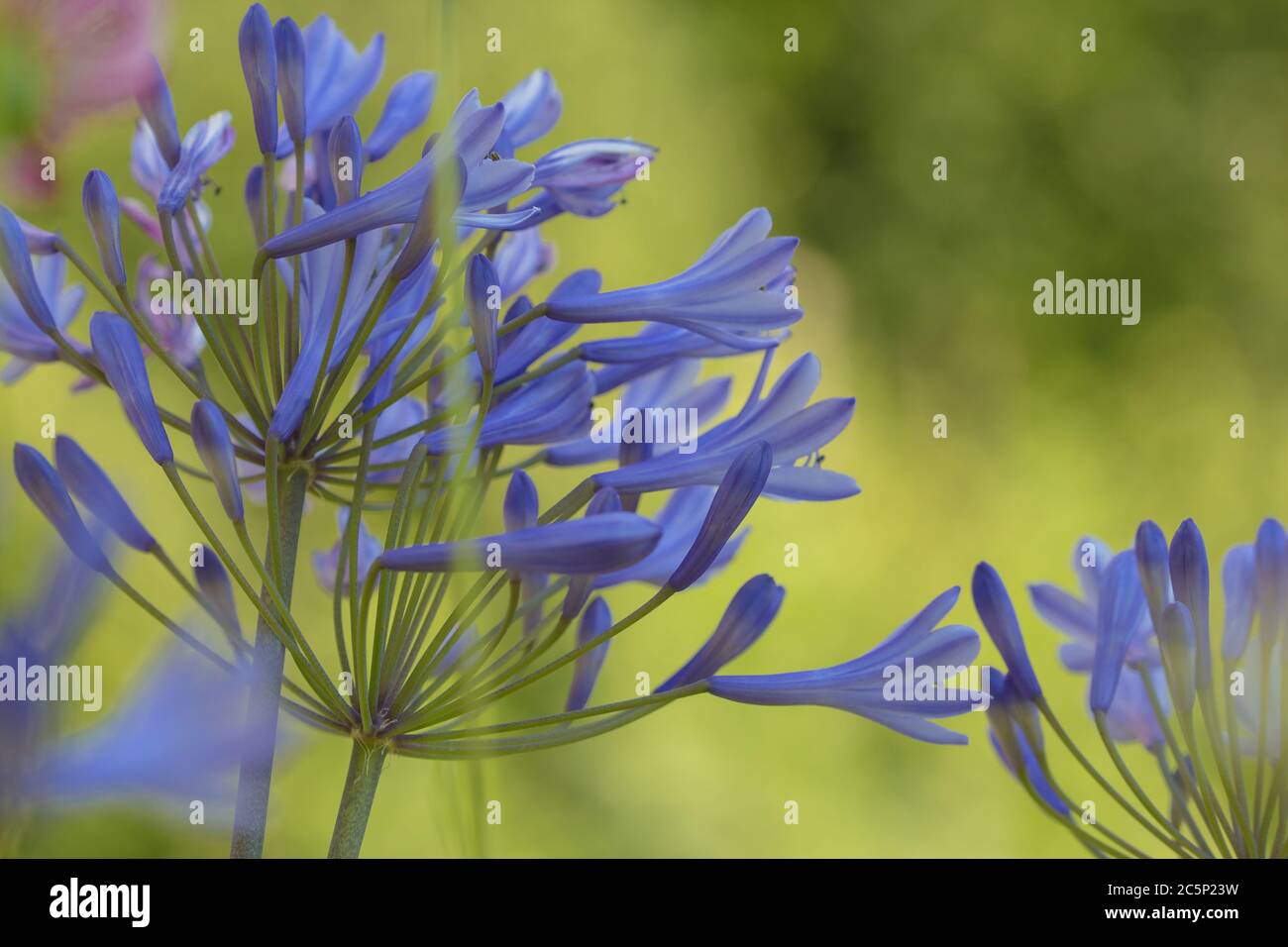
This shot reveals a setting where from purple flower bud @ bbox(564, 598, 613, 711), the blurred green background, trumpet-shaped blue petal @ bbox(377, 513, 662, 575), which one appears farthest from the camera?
the blurred green background

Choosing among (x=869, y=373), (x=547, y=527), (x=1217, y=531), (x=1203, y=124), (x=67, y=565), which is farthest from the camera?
(x=1203, y=124)

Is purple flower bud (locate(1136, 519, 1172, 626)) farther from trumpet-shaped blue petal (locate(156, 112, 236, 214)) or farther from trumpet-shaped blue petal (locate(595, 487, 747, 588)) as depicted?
trumpet-shaped blue petal (locate(156, 112, 236, 214))

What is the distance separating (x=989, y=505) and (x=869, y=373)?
370mm

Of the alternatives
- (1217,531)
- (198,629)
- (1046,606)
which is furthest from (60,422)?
(1217,531)

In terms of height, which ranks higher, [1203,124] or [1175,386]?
[1203,124]

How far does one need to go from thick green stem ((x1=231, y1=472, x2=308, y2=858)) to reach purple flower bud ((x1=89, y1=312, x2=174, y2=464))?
0.03 meters

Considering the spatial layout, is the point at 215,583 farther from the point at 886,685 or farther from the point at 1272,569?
the point at 1272,569

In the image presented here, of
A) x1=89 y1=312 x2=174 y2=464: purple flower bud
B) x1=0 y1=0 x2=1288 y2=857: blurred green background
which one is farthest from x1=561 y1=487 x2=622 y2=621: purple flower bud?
x1=0 y1=0 x2=1288 y2=857: blurred green background

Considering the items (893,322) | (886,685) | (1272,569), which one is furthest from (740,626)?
(893,322)

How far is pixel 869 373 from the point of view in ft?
8.46

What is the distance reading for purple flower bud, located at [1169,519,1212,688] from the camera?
1.15 ft

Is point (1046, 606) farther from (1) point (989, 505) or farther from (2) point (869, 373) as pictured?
(2) point (869, 373)
